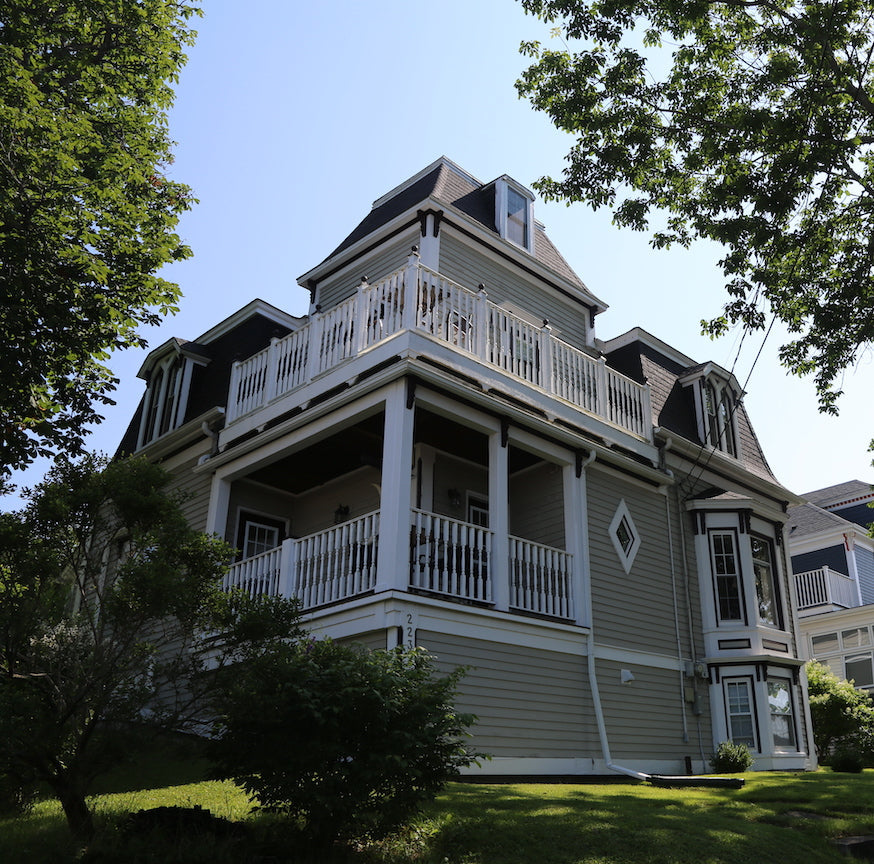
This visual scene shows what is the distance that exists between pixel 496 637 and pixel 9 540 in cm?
617

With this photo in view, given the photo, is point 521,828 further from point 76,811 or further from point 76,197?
point 76,197

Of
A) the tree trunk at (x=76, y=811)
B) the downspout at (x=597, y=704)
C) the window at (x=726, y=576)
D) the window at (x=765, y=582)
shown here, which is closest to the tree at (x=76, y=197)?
the tree trunk at (x=76, y=811)

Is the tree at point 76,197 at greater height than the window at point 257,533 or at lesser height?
greater

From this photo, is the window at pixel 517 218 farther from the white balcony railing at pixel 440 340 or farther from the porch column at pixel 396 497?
the porch column at pixel 396 497

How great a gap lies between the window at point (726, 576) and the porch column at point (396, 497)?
763 cm

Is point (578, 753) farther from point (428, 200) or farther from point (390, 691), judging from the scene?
point (428, 200)

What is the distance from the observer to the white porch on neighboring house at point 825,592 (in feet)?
84.1

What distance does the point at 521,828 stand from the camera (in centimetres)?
718

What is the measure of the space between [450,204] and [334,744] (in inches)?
428

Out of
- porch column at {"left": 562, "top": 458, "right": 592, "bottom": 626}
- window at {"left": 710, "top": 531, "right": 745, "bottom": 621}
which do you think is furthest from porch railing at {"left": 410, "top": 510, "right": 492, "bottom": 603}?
window at {"left": 710, "top": 531, "right": 745, "bottom": 621}

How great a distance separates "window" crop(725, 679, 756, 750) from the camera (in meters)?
14.5

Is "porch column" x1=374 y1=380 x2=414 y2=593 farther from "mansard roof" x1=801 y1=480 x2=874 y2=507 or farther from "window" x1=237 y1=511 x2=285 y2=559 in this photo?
"mansard roof" x1=801 y1=480 x2=874 y2=507

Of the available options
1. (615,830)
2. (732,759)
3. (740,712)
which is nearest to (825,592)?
(740,712)

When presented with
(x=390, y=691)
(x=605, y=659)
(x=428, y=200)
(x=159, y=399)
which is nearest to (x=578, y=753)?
(x=605, y=659)
